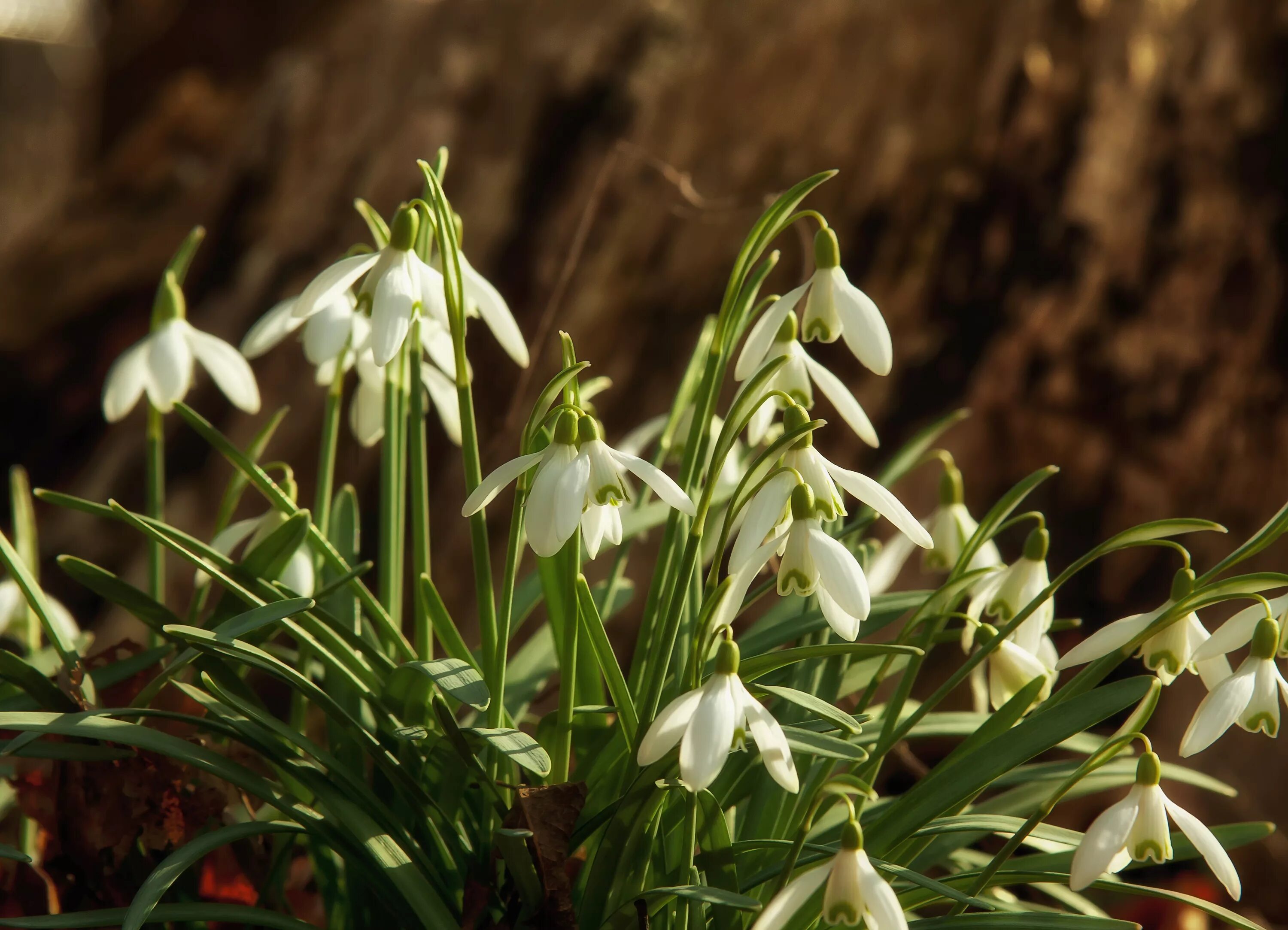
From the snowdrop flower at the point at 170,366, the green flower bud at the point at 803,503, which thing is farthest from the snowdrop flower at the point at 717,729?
the snowdrop flower at the point at 170,366

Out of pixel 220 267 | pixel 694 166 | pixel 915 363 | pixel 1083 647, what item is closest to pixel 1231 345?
pixel 915 363

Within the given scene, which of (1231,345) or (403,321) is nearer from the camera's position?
(403,321)

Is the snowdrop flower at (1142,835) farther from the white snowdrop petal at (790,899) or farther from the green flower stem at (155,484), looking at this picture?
the green flower stem at (155,484)

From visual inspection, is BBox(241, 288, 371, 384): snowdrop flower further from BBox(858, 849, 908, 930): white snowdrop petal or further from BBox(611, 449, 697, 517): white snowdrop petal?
BBox(858, 849, 908, 930): white snowdrop petal

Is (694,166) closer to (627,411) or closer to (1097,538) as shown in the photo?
(627,411)

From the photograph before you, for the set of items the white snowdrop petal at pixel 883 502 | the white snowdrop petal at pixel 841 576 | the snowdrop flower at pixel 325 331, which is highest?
the snowdrop flower at pixel 325 331

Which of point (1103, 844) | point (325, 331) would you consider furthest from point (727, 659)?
point (325, 331)

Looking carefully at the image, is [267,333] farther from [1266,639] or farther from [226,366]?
[1266,639]

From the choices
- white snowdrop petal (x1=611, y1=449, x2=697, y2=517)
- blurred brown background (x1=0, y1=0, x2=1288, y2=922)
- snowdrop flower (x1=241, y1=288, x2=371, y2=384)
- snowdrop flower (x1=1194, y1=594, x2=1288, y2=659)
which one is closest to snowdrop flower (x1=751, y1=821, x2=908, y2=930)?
white snowdrop petal (x1=611, y1=449, x2=697, y2=517)
